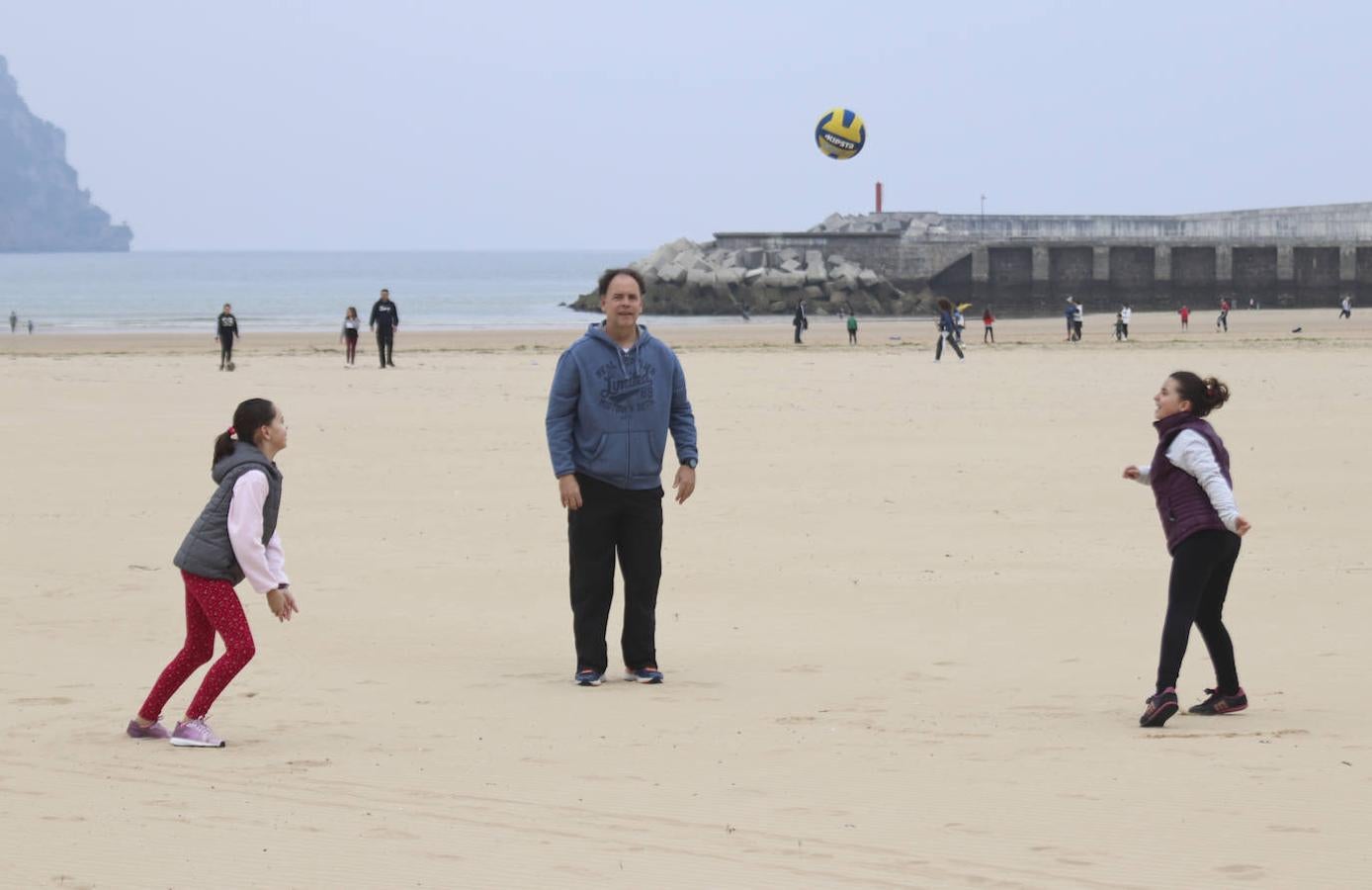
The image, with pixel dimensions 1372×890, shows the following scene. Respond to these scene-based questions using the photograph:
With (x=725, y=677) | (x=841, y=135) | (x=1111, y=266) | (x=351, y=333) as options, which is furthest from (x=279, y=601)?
(x=1111, y=266)

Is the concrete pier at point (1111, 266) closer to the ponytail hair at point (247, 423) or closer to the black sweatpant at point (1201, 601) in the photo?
the black sweatpant at point (1201, 601)

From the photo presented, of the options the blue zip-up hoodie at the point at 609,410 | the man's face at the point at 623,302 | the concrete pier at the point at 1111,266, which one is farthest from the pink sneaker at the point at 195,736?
the concrete pier at the point at 1111,266

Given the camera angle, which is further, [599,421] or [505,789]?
[599,421]

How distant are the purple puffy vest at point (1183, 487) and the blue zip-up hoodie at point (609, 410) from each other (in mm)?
1712

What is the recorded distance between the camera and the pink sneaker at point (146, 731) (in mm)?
5723

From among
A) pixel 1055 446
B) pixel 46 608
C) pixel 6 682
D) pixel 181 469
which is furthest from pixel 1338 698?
pixel 181 469

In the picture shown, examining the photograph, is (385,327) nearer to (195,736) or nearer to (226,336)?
(226,336)

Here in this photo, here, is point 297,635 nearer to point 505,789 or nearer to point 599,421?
point 599,421

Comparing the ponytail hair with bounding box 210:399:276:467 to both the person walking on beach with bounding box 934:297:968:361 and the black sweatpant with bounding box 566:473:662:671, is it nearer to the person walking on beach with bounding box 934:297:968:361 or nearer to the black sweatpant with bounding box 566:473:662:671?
the black sweatpant with bounding box 566:473:662:671

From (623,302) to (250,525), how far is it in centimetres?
171

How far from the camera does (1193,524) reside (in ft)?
19.5

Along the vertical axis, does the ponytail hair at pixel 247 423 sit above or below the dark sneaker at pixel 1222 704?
above

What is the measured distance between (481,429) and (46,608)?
8.22 meters

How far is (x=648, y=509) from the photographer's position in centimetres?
673
